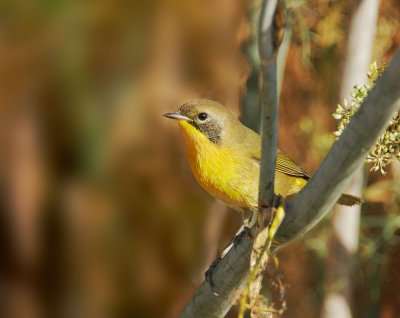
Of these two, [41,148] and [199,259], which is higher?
[41,148]

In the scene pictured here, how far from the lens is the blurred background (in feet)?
6.85

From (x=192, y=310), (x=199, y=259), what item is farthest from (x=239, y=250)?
(x=199, y=259)

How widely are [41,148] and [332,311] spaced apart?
860mm

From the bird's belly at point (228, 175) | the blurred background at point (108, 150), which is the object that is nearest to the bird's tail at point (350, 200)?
the bird's belly at point (228, 175)

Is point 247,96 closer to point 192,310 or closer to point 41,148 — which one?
point 41,148

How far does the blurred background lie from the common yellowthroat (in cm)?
18

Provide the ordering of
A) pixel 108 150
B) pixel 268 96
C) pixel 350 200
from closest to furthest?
pixel 268 96 → pixel 350 200 → pixel 108 150

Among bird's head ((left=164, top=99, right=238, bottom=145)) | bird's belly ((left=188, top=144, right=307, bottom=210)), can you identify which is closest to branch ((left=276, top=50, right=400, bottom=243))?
bird's belly ((left=188, top=144, right=307, bottom=210))

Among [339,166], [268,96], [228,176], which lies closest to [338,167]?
[339,166]

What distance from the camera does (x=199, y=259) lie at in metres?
2.27

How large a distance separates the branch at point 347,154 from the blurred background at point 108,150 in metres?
1.08

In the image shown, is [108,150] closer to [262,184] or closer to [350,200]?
[350,200]

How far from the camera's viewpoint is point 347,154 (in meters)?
0.97

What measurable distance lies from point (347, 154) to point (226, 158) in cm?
112
